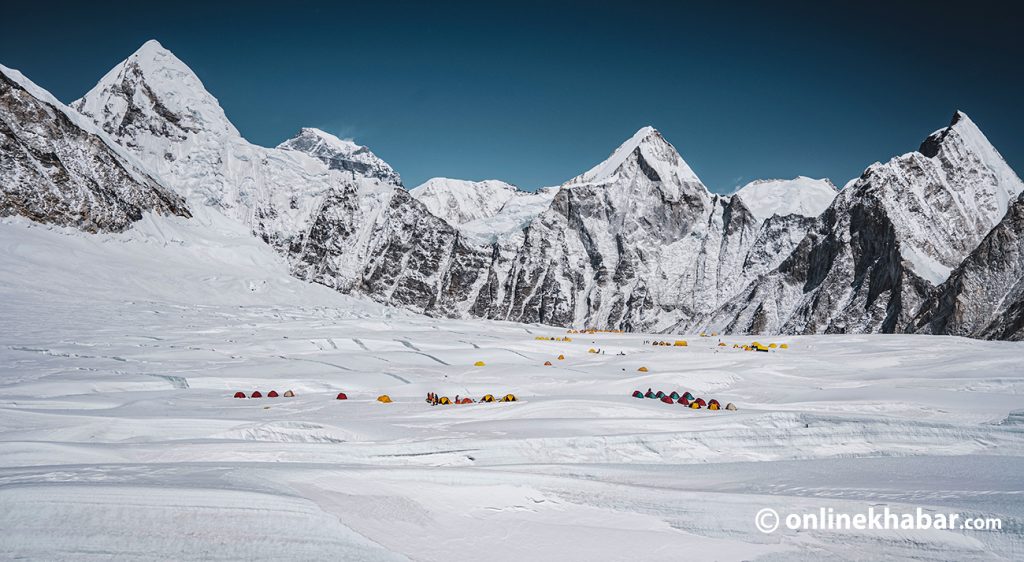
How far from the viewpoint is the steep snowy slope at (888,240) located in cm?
8131

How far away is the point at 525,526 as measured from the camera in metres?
4.39

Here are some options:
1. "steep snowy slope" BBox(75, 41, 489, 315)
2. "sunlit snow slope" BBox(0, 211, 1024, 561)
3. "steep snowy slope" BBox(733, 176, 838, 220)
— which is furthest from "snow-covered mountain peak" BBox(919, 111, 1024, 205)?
"steep snowy slope" BBox(75, 41, 489, 315)

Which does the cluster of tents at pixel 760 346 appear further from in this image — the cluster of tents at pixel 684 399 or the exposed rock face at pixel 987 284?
the exposed rock face at pixel 987 284

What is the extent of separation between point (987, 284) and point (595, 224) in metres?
A: 106

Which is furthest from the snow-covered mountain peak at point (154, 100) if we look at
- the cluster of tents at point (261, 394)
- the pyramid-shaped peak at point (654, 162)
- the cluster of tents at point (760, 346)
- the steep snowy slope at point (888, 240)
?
the cluster of tents at point (261, 394)

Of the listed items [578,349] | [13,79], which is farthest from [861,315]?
Result: [13,79]

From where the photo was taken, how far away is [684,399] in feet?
35.9

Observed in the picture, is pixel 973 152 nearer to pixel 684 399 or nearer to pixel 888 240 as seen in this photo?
pixel 888 240

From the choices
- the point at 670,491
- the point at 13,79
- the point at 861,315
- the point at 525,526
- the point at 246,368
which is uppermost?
the point at 13,79

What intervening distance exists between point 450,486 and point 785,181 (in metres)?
170

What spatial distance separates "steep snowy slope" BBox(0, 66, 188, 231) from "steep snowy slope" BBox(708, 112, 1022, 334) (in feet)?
289

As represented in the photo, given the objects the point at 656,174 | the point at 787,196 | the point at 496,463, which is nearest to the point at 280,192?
the point at 656,174

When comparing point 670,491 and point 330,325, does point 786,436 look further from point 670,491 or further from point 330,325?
point 330,325

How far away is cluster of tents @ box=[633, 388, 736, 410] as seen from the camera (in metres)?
10.0
